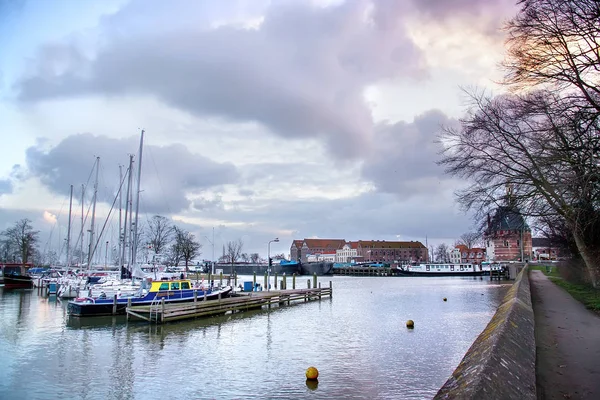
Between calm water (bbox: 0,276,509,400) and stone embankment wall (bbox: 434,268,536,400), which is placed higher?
stone embankment wall (bbox: 434,268,536,400)

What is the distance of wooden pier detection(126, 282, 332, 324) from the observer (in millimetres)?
27312

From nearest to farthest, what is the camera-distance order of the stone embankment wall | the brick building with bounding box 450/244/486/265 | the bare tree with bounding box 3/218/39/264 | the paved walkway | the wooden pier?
the stone embankment wall
the paved walkway
the wooden pier
the bare tree with bounding box 3/218/39/264
the brick building with bounding box 450/244/486/265

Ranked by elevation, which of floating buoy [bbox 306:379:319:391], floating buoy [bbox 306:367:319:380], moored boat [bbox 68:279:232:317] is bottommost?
floating buoy [bbox 306:379:319:391]

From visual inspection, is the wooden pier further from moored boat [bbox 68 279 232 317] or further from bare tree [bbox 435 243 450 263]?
bare tree [bbox 435 243 450 263]

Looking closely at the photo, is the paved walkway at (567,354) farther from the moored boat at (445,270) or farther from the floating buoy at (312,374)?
the moored boat at (445,270)

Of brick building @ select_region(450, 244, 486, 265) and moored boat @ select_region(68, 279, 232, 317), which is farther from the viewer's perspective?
brick building @ select_region(450, 244, 486, 265)

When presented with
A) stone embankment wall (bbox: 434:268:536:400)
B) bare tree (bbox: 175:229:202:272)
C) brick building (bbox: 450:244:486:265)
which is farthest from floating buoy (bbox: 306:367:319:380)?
brick building (bbox: 450:244:486:265)

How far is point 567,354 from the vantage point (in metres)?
11.6

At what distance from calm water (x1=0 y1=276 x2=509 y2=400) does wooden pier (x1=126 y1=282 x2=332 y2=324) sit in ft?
2.95

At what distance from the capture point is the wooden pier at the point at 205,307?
2731 centimetres

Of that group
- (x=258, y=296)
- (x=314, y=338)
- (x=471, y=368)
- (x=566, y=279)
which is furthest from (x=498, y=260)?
(x=471, y=368)

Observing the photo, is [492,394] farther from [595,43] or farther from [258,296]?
[258,296]

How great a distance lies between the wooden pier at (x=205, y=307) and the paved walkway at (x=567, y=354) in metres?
20.5

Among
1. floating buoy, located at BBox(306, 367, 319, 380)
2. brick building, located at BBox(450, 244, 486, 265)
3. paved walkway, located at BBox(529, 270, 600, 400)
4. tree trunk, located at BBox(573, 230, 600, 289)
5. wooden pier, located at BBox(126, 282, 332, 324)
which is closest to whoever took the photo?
paved walkway, located at BBox(529, 270, 600, 400)
